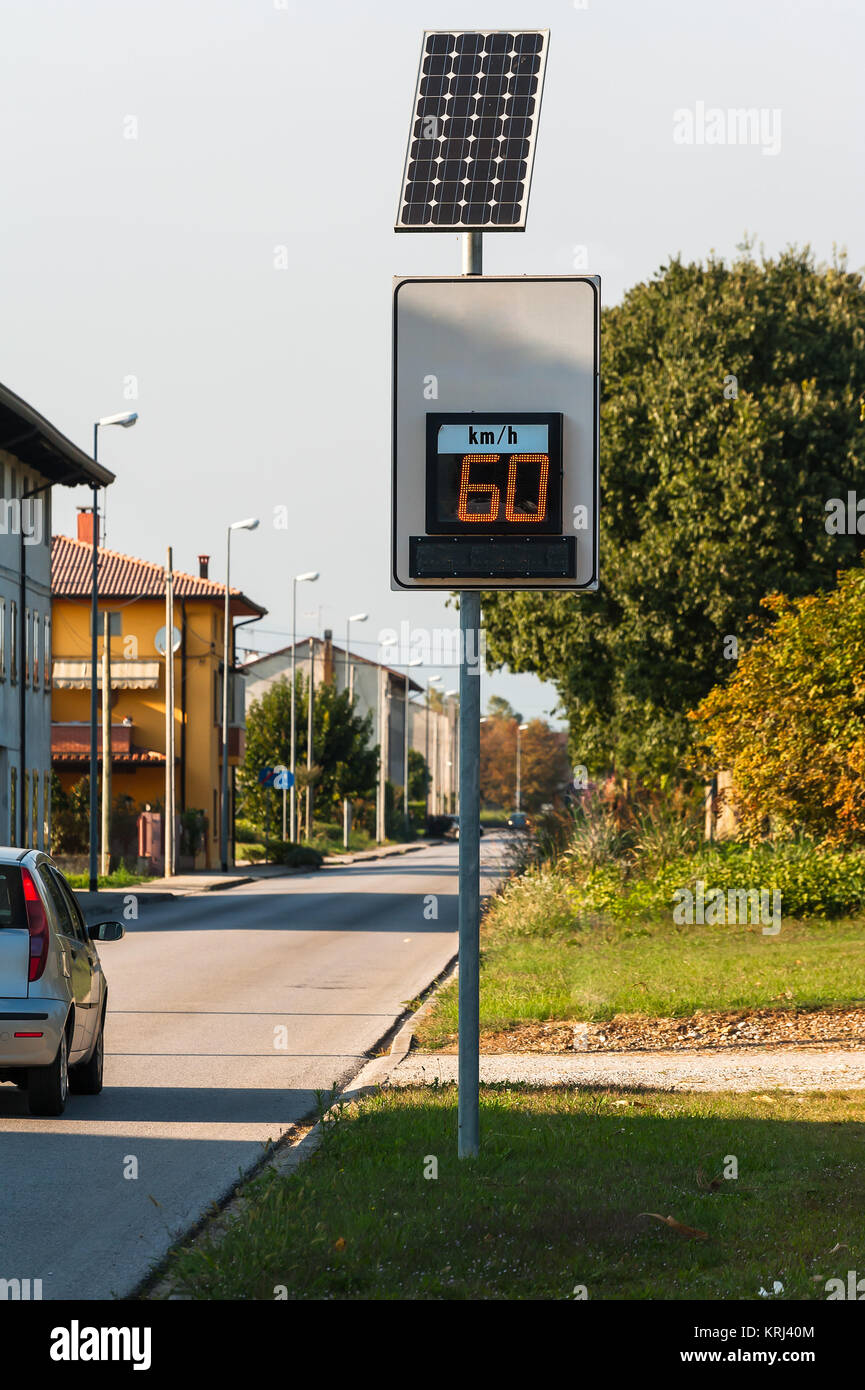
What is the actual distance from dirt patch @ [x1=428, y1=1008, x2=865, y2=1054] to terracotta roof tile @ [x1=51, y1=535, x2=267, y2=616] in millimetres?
47102

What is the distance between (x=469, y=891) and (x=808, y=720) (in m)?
11.1

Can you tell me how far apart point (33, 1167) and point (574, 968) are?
9100mm

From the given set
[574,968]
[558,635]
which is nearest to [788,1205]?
[574,968]

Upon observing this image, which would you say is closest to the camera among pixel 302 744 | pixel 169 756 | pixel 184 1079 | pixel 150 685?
pixel 184 1079

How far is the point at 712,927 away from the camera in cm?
2162

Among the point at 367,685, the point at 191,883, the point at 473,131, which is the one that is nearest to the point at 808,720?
the point at 473,131

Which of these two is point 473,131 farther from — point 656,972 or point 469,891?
point 656,972

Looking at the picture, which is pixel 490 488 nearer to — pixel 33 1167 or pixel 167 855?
pixel 33 1167

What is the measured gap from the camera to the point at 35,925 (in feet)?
34.1

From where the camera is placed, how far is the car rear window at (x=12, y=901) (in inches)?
411

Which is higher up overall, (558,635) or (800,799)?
(558,635)

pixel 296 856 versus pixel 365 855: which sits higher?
pixel 296 856

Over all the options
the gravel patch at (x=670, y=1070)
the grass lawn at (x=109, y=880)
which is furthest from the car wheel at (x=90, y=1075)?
the grass lawn at (x=109, y=880)
